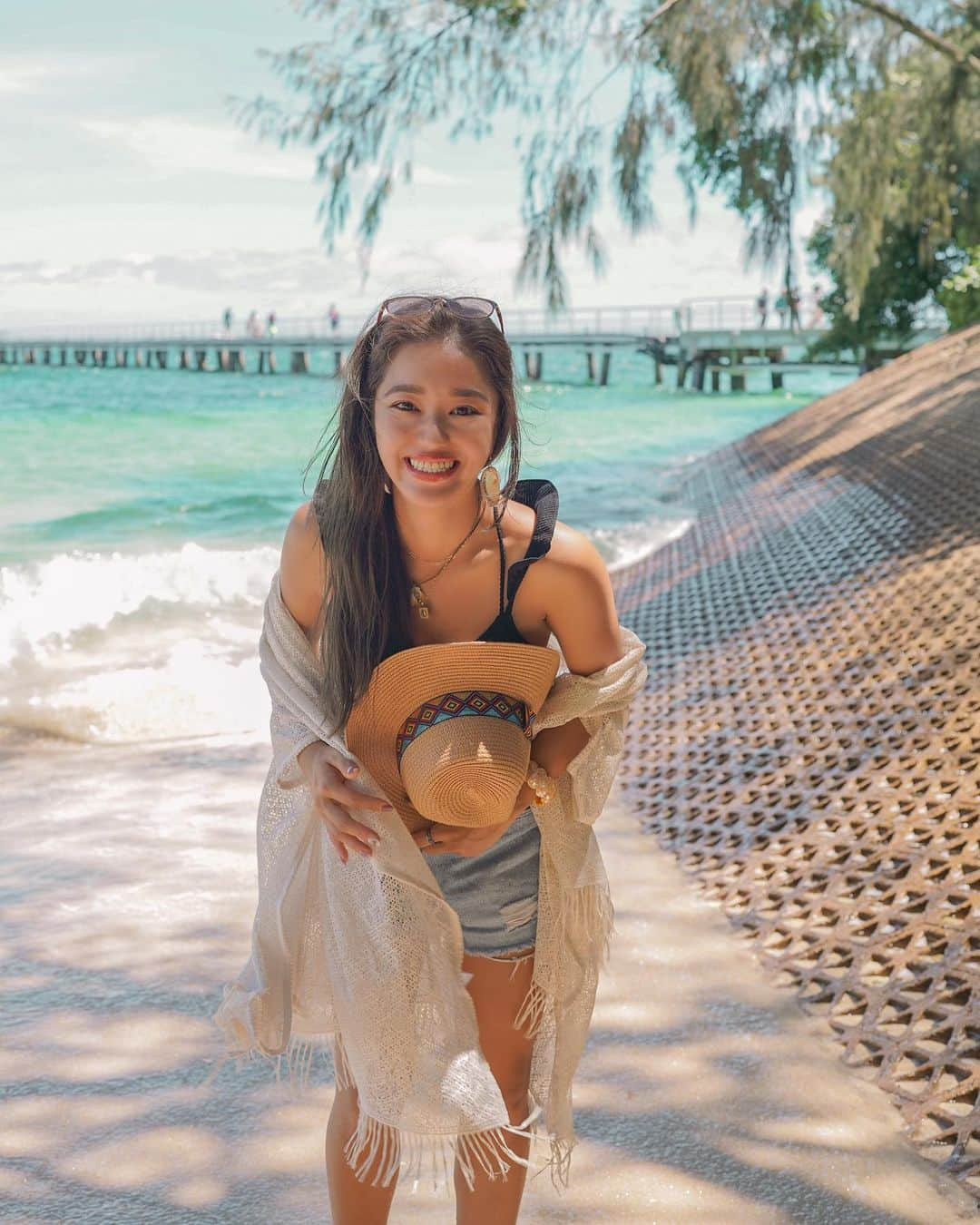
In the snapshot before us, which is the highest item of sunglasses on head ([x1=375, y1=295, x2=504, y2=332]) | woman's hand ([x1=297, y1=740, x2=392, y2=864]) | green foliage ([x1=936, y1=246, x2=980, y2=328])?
green foliage ([x1=936, y1=246, x2=980, y2=328])

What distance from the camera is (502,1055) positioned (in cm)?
184

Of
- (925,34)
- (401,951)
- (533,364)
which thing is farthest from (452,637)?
(533,364)

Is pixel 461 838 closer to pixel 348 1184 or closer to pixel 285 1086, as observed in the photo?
pixel 348 1184

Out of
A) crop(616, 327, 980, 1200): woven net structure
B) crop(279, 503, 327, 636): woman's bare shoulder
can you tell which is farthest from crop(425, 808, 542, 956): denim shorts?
crop(616, 327, 980, 1200): woven net structure

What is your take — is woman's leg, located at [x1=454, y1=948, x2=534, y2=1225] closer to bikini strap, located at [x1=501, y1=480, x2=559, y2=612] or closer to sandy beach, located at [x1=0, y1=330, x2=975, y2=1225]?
sandy beach, located at [x1=0, y1=330, x2=975, y2=1225]

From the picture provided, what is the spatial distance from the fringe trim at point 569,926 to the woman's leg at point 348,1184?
0.26 meters

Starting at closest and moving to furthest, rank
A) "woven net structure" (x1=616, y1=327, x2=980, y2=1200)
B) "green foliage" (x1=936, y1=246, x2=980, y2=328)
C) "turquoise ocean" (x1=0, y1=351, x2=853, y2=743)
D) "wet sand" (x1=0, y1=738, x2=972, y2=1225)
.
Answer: "wet sand" (x1=0, y1=738, x2=972, y2=1225) < "woven net structure" (x1=616, y1=327, x2=980, y2=1200) < "turquoise ocean" (x1=0, y1=351, x2=853, y2=743) < "green foliage" (x1=936, y1=246, x2=980, y2=328)

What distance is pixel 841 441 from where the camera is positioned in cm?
851

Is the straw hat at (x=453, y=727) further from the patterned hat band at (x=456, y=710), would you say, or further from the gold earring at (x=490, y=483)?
the gold earring at (x=490, y=483)

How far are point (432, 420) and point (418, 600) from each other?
0.26 meters

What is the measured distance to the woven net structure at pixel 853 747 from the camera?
8.77 feet

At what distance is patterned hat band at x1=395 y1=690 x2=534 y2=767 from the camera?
1.72 metres

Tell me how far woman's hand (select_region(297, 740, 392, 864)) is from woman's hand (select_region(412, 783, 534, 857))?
3.1 inches

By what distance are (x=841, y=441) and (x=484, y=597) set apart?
23.7ft
